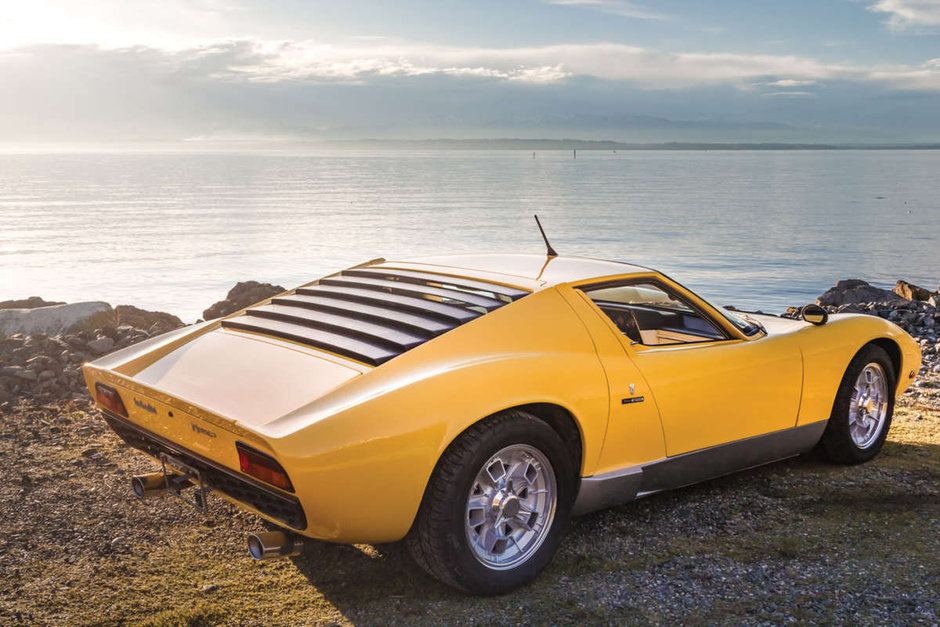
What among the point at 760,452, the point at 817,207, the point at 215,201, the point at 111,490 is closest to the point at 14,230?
the point at 215,201

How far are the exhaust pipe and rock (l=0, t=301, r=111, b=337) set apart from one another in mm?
7698

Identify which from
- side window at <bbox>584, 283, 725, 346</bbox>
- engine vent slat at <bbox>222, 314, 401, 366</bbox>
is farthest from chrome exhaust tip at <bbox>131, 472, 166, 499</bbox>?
side window at <bbox>584, 283, 725, 346</bbox>

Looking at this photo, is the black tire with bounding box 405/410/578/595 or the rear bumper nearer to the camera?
the rear bumper

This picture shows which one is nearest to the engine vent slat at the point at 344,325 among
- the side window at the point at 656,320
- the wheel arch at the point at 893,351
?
the side window at the point at 656,320

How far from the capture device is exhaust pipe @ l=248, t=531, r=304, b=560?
10.9 feet

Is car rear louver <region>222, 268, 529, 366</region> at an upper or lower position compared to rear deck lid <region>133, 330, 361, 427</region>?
upper

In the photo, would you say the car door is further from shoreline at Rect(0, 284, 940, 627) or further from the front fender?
shoreline at Rect(0, 284, 940, 627)

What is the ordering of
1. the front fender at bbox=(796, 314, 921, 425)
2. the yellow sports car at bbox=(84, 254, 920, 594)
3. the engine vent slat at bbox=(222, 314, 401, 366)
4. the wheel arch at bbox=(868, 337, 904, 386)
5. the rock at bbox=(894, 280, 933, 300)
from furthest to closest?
the rock at bbox=(894, 280, 933, 300) → the wheel arch at bbox=(868, 337, 904, 386) → the front fender at bbox=(796, 314, 921, 425) → the engine vent slat at bbox=(222, 314, 401, 366) → the yellow sports car at bbox=(84, 254, 920, 594)

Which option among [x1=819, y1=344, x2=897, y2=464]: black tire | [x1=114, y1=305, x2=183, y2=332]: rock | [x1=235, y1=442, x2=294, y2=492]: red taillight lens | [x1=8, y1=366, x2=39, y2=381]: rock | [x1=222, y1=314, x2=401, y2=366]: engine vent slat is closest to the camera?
[x1=235, y1=442, x2=294, y2=492]: red taillight lens

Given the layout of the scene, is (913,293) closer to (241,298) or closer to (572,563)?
(241,298)

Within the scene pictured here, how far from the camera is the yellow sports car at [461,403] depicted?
3203 millimetres

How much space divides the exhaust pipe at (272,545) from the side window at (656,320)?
6.91ft

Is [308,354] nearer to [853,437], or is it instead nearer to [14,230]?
[853,437]

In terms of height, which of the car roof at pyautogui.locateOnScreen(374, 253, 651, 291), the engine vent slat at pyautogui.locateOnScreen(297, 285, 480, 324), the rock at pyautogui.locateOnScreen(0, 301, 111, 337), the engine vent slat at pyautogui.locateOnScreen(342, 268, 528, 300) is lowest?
the rock at pyautogui.locateOnScreen(0, 301, 111, 337)
